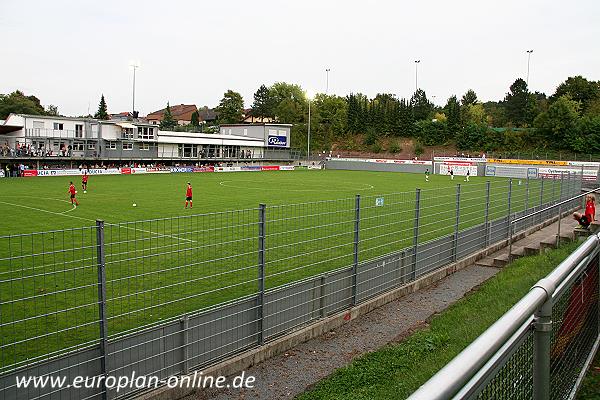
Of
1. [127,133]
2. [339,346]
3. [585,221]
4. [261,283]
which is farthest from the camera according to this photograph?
[127,133]

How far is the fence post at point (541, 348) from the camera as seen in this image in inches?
90.9

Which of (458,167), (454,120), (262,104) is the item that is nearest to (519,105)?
(454,120)

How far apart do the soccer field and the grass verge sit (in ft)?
6.85

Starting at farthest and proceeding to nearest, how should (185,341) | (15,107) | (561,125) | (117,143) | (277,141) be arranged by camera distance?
(15,107) → (277,141) → (561,125) → (117,143) → (185,341)

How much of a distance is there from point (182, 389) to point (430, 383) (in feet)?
19.5

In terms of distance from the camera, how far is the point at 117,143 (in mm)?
67625

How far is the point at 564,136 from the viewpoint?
260ft

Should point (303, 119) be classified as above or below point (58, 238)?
above

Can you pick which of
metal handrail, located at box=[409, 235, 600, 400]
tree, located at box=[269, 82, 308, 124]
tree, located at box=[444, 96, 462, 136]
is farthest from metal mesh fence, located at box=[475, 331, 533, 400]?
tree, located at box=[269, 82, 308, 124]

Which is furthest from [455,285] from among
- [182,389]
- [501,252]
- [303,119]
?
[303,119]

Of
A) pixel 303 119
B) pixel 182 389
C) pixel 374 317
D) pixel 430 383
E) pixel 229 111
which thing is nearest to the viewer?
pixel 430 383

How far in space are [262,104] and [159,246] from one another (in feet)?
422

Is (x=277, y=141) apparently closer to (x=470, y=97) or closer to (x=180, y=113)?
(x=470, y=97)

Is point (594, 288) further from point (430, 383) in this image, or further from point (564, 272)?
point (430, 383)
